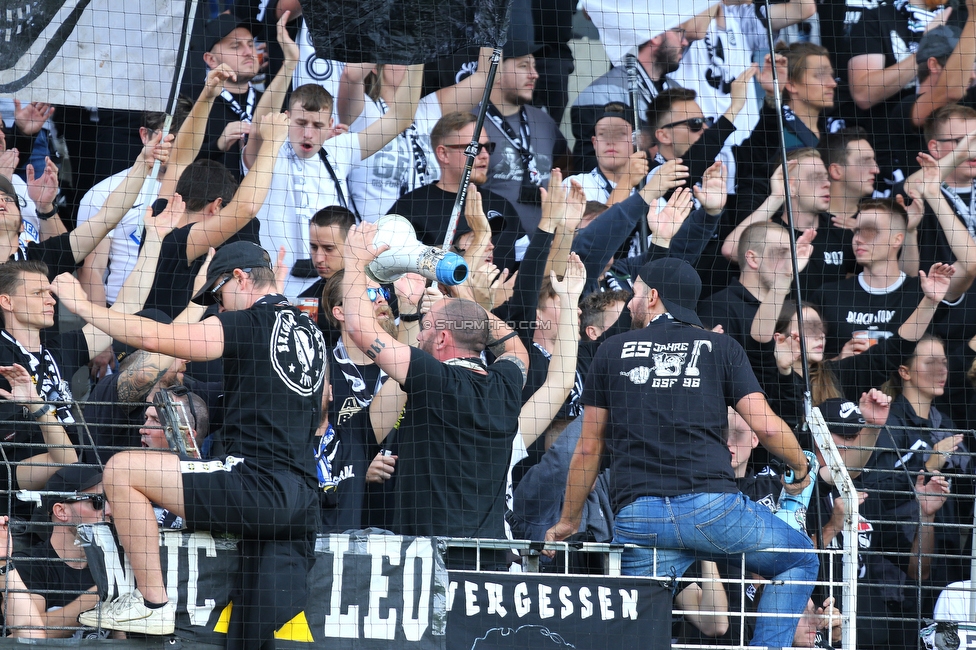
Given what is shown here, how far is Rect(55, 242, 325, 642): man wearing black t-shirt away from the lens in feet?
13.7

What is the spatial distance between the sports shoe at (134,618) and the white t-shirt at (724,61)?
448 cm

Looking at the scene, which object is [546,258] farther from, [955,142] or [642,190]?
[955,142]

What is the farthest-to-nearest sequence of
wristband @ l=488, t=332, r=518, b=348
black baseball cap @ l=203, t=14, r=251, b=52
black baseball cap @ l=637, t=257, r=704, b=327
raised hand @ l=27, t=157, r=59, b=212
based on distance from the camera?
black baseball cap @ l=203, t=14, r=251, b=52
raised hand @ l=27, t=157, r=59, b=212
wristband @ l=488, t=332, r=518, b=348
black baseball cap @ l=637, t=257, r=704, b=327

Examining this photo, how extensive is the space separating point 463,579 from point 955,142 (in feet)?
14.3

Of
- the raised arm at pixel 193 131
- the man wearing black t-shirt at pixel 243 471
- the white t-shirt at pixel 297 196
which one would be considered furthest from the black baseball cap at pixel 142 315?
the man wearing black t-shirt at pixel 243 471

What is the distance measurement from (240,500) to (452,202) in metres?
2.66

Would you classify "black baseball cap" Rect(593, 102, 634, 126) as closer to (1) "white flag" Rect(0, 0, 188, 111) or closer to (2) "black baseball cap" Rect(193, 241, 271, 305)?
(1) "white flag" Rect(0, 0, 188, 111)

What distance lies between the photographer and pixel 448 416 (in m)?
4.71

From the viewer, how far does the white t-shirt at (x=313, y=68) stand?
6.80m

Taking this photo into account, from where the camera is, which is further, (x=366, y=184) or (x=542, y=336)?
(x=366, y=184)

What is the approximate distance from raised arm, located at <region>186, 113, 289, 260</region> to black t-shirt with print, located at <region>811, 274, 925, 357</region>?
3.18 meters

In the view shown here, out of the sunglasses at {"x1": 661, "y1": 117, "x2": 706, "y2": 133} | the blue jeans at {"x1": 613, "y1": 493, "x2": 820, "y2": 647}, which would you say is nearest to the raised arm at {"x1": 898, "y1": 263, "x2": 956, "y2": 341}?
the sunglasses at {"x1": 661, "y1": 117, "x2": 706, "y2": 133}

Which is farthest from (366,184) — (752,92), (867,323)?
(867,323)

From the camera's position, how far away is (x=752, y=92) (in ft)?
23.2
